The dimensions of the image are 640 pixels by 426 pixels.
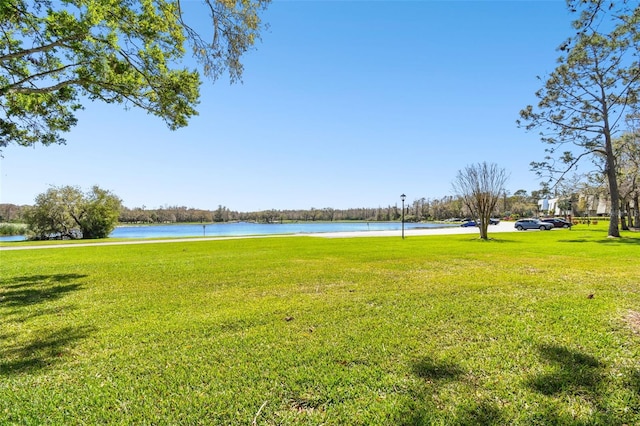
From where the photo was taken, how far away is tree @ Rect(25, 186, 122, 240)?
3966 cm

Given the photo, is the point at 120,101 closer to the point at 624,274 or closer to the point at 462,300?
the point at 462,300

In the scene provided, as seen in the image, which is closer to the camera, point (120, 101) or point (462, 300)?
point (462, 300)

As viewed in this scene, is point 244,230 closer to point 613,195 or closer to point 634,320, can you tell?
point 613,195

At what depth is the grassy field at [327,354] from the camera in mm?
2506

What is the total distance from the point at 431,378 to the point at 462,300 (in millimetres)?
3002

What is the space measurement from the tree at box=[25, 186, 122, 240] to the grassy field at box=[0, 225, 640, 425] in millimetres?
41178

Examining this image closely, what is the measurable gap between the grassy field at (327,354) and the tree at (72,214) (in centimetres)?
4118

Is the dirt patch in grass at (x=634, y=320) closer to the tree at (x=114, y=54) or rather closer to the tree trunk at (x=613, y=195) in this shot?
the tree at (x=114, y=54)

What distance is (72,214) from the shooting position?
40.8m

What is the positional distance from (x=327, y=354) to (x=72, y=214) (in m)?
49.4

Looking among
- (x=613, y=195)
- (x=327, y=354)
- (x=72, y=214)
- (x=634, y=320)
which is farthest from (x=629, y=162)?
(x=72, y=214)

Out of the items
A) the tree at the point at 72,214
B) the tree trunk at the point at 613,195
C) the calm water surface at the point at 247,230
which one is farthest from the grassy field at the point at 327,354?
the tree at the point at 72,214

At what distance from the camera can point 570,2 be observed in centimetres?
361

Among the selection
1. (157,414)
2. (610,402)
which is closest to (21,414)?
(157,414)
